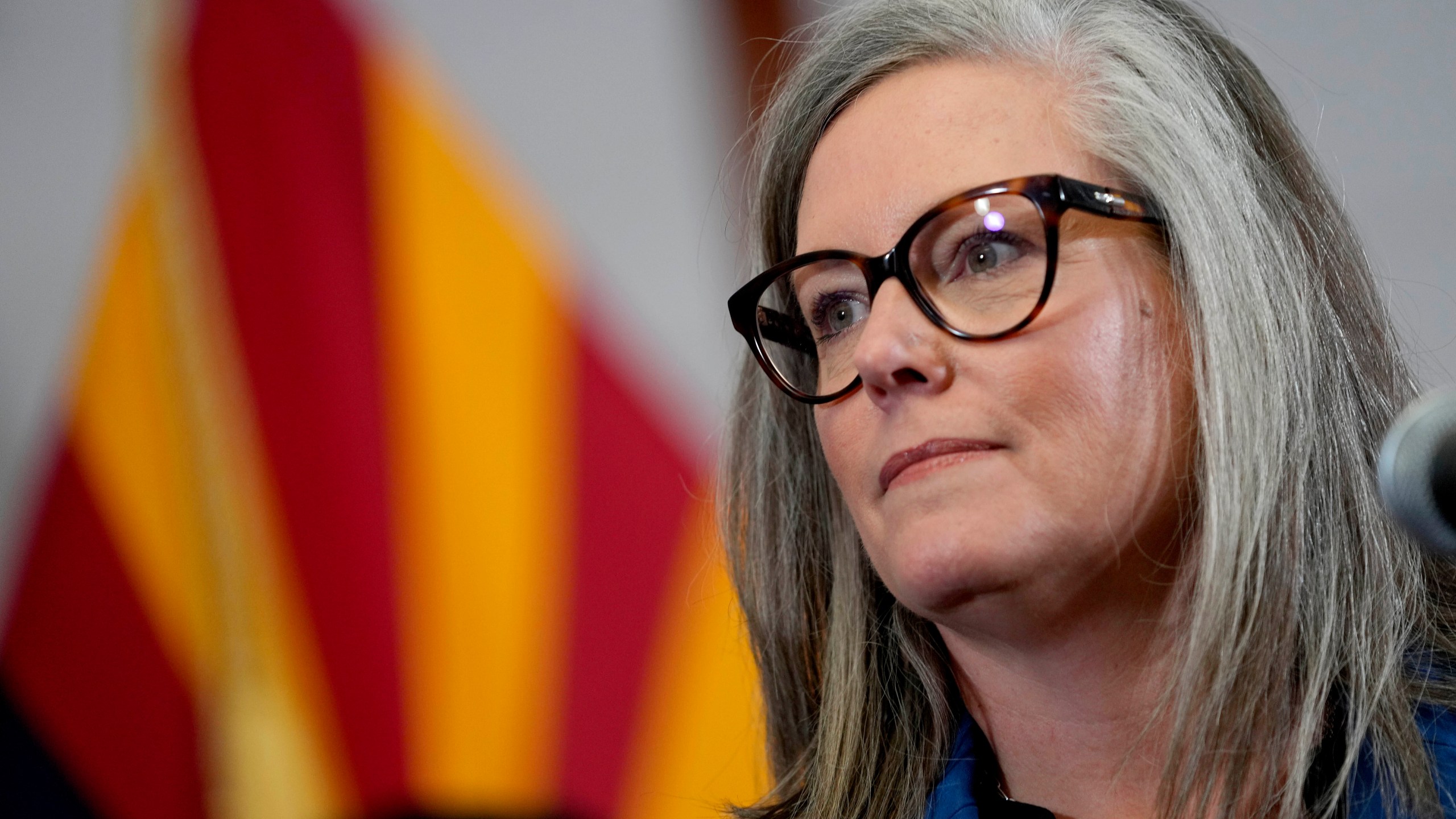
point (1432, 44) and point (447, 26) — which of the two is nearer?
point (1432, 44)

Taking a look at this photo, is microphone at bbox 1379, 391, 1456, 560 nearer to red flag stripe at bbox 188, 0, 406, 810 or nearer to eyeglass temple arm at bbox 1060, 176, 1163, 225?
eyeglass temple arm at bbox 1060, 176, 1163, 225

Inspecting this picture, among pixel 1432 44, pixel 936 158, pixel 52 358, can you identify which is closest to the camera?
pixel 936 158

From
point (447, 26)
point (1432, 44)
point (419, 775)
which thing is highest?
point (447, 26)

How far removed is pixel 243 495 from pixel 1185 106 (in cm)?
212

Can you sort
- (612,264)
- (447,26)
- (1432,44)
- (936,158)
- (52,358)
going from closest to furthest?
(936,158)
(1432,44)
(612,264)
(447,26)
(52,358)

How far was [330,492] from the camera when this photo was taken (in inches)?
96.5

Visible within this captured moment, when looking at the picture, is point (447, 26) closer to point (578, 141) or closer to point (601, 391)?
point (578, 141)

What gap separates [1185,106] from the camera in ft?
3.28

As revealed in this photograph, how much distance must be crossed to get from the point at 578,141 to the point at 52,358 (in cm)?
132

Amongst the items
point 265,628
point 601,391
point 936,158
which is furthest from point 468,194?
point 936,158

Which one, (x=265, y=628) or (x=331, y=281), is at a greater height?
(x=331, y=281)

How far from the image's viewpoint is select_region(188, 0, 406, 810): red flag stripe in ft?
7.89

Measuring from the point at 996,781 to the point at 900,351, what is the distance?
439 millimetres

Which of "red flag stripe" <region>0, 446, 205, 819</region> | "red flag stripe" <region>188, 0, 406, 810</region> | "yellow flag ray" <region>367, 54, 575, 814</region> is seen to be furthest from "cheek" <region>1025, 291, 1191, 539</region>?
"red flag stripe" <region>0, 446, 205, 819</region>
